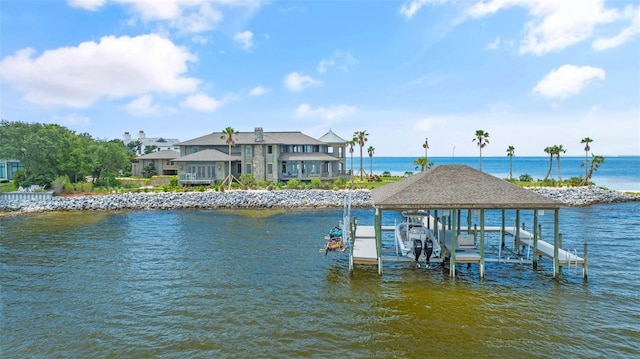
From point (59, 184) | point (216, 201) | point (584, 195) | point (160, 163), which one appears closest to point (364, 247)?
point (216, 201)

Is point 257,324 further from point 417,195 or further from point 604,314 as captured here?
point 604,314

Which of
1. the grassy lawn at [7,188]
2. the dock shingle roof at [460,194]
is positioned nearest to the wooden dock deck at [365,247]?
the dock shingle roof at [460,194]

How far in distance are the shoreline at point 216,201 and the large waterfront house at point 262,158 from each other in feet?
25.1

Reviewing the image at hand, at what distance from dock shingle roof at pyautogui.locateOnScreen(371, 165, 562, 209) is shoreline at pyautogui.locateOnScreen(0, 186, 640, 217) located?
2571 cm

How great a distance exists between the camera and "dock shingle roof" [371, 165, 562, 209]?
18812 mm

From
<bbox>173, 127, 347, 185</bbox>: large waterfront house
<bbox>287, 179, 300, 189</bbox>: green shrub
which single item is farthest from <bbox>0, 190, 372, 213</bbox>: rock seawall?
<bbox>173, 127, 347, 185</bbox>: large waterfront house

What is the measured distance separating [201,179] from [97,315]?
41571 mm

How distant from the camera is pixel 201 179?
188 ft

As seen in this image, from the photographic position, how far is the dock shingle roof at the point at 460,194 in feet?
61.7

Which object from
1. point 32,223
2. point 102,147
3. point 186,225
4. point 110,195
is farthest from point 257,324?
point 102,147

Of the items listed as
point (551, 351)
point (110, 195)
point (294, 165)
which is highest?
point (294, 165)

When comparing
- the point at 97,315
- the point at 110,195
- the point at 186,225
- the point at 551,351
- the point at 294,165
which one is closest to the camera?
the point at 551,351

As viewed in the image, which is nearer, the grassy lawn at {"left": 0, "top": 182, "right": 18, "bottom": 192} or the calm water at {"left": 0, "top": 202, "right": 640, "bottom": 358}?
the calm water at {"left": 0, "top": 202, "right": 640, "bottom": 358}

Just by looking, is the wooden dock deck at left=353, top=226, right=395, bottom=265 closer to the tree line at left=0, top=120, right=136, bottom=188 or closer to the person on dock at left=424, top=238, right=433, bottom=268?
the person on dock at left=424, top=238, right=433, bottom=268
